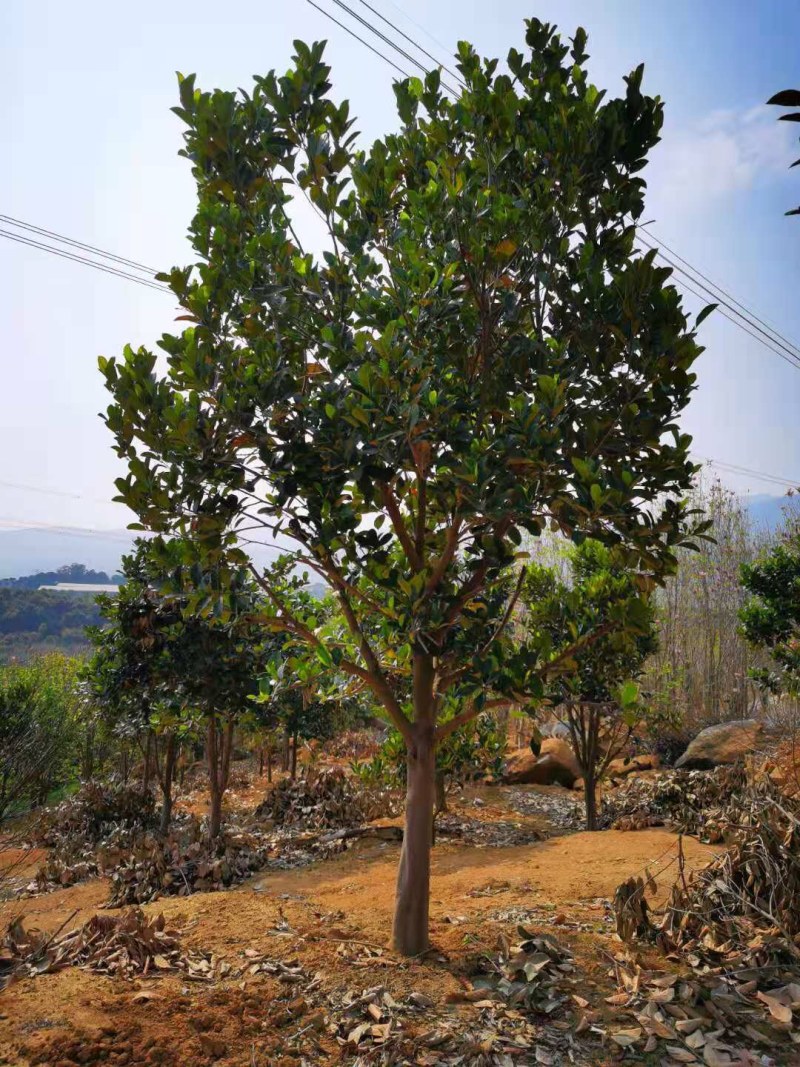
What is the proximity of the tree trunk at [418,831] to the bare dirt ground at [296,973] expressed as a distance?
160 mm

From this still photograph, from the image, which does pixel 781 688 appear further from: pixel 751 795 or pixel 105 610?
pixel 105 610

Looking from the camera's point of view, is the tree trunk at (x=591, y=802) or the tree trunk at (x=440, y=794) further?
the tree trunk at (x=440, y=794)

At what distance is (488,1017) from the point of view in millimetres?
3521

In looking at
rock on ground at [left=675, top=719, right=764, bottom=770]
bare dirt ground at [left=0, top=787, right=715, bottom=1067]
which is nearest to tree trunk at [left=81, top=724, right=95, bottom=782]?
bare dirt ground at [left=0, top=787, right=715, bottom=1067]

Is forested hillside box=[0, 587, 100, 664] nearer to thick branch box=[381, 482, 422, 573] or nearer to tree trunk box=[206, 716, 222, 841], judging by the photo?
tree trunk box=[206, 716, 222, 841]

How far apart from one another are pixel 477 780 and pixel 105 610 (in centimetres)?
792

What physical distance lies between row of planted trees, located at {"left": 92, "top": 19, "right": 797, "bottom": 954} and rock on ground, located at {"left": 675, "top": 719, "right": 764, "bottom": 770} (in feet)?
32.9

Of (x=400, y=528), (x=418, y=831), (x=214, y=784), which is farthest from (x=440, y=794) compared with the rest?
(x=400, y=528)

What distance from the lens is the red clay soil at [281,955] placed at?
10.5ft

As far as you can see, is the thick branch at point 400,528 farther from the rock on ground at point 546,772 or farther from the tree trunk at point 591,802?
the rock on ground at point 546,772

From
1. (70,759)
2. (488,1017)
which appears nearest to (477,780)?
(70,759)

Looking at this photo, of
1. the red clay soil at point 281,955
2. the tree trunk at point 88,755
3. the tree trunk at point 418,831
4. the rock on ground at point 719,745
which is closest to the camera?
the red clay soil at point 281,955

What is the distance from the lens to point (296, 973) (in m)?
4.00

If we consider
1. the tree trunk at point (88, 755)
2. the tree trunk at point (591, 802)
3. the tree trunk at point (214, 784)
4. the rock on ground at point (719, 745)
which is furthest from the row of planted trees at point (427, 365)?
the tree trunk at point (88, 755)
